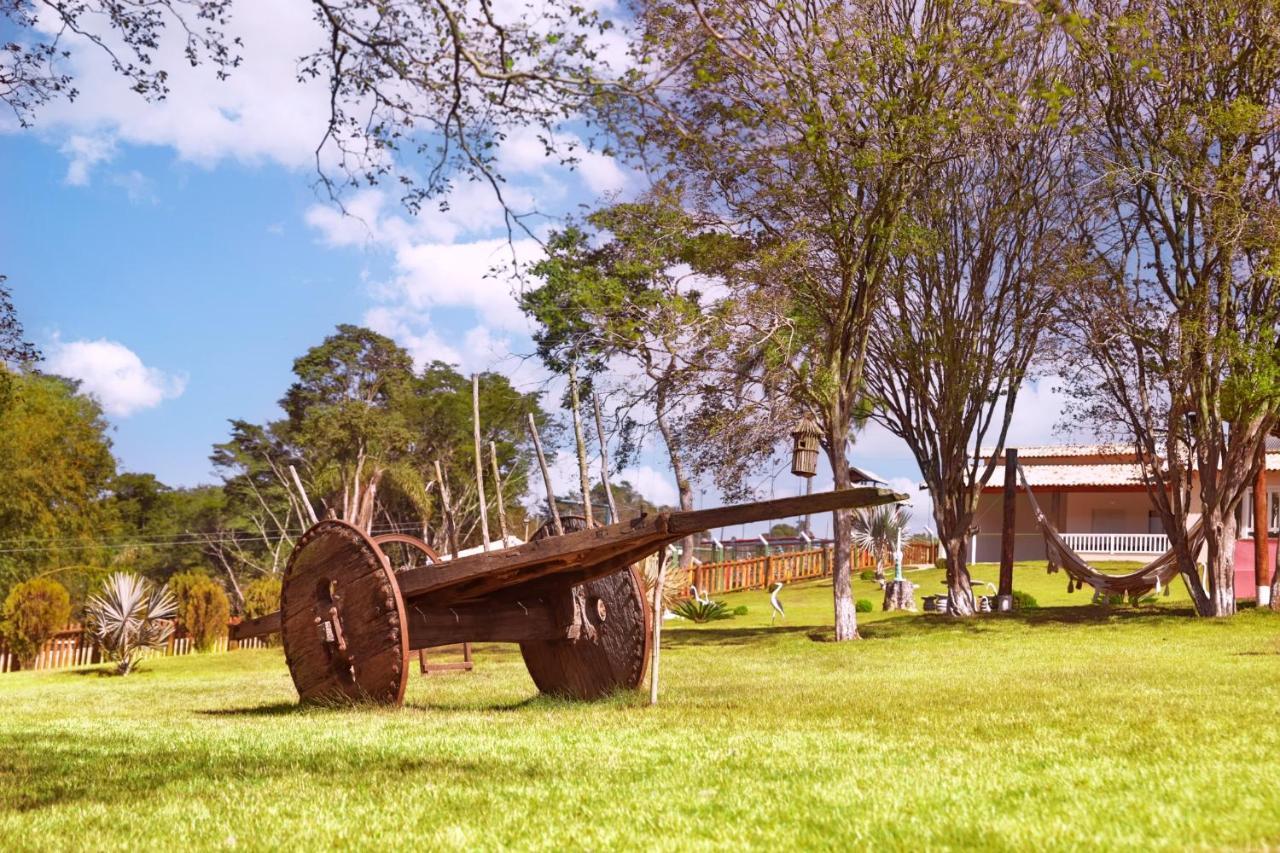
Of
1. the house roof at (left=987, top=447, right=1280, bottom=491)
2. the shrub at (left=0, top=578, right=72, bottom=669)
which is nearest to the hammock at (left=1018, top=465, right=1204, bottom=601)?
the house roof at (left=987, top=447, right=1280, bottom=491)

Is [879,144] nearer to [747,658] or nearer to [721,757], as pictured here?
[747,658]

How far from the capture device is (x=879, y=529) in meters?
39.3

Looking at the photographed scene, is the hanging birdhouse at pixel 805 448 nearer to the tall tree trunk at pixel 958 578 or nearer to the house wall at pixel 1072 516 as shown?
the tall tree trunk at pixel 958 578

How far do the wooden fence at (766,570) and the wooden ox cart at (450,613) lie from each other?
79.1ft

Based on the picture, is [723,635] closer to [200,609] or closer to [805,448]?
[805,448]

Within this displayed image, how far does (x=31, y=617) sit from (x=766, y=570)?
2109 centimetres

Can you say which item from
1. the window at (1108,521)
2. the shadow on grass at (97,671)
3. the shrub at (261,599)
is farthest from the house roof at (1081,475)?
the shadow on grass at (97,671)

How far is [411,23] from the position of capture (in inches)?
324

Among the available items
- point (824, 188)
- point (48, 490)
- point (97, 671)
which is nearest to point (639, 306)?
point (824, 188)

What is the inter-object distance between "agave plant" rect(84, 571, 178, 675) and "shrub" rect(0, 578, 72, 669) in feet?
8.24

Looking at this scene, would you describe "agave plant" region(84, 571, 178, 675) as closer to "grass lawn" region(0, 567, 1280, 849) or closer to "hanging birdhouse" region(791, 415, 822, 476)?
"grass lawn" region(0, 567, 1280, 849)

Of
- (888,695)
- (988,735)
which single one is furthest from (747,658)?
(988,735)

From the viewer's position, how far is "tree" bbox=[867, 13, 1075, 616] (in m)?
22.8

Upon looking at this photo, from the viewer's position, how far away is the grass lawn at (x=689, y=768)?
481 centimetres
